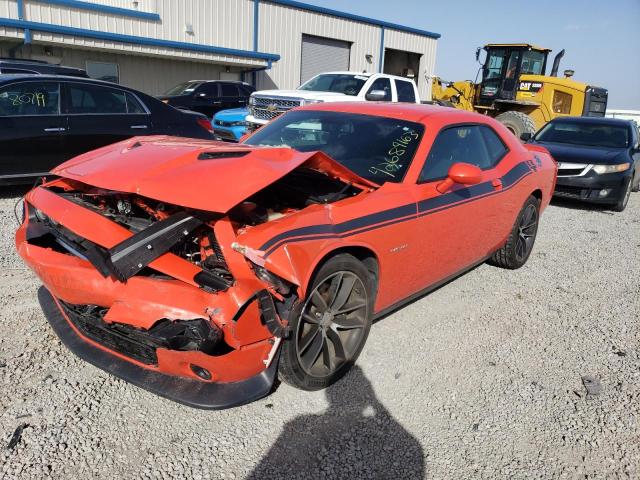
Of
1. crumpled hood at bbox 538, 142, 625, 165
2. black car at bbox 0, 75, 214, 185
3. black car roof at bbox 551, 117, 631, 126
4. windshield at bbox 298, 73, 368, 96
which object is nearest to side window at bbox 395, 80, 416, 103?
windshield at bbox 298, 73, 368, 96

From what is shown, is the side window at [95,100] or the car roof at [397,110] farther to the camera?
the side window at [95,100]

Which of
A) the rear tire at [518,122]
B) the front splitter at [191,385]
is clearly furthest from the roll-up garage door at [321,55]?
the front splitter at [191,385]

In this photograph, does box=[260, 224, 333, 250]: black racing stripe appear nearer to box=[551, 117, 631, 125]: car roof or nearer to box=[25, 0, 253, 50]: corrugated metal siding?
box=[551, 117, 631, 125]: car roof

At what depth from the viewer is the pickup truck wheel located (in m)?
2.60

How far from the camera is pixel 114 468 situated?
224 cm

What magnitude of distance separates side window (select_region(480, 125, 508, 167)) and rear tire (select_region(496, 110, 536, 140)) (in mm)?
9087

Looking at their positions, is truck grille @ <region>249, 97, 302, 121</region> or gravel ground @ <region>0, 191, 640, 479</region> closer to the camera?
gravel ground @ <region>0, 191, 640, 479</region>

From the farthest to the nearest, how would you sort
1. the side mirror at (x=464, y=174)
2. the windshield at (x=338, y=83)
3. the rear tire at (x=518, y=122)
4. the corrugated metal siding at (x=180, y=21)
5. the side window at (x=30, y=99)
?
the corrugated metal siding at (x=180, y=21) → the rear tire at (x=518, y=122) → the windshield at (x=338, y=83) → the side window at (x=30, y=99) → the side mirror at (x=464, y=174)

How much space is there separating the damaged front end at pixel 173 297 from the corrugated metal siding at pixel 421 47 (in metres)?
24.1

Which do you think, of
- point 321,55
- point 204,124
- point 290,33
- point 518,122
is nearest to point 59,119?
point 204,124

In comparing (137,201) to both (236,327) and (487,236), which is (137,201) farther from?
(487,236)

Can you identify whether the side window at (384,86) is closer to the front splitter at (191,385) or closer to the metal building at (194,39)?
the metal building at (194,39)

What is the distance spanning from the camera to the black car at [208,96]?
1364cm

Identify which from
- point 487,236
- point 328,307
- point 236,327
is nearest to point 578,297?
point 487,236
